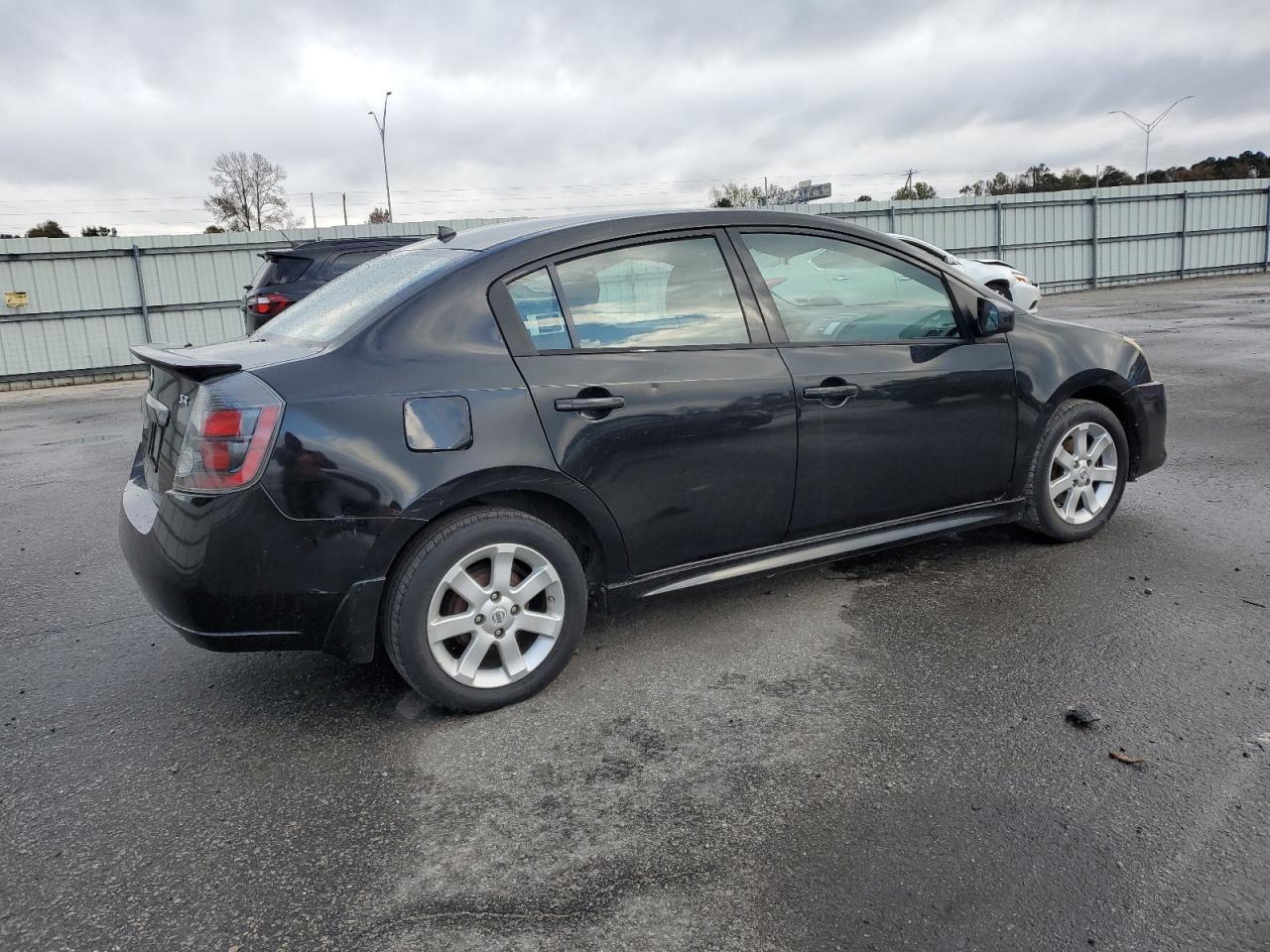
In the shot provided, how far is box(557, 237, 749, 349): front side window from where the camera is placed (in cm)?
352

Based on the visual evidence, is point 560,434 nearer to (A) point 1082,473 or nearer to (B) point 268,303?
(A) point 1082,473

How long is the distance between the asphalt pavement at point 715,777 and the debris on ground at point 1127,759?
0.02 metres

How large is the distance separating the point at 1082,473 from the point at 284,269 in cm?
892

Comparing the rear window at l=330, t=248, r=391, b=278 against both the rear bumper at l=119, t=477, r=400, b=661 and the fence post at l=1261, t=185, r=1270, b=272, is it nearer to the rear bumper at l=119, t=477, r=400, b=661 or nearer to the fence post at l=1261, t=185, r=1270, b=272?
the rear bumper at l=119, t=477, r=400, b=661

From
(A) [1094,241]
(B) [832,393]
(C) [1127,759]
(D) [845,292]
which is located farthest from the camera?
(A) [1094,241]

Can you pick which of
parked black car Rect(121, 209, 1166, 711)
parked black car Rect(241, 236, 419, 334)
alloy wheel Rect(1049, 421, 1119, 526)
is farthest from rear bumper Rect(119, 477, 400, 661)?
parked black car Rect(241, 236, 419, 334)

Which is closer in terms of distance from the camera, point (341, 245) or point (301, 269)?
point (301, 269)

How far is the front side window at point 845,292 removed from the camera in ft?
12.9

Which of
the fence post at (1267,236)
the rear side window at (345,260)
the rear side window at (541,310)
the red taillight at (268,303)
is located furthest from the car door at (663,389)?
the fence post at (1267,236)

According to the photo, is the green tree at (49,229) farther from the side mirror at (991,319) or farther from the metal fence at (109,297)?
the side mirror at (991,319)

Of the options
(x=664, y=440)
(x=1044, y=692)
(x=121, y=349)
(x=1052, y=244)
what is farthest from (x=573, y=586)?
(x=1052, y=244)

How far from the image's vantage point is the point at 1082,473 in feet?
15.3

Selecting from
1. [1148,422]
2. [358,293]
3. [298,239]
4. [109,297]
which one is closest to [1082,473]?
[1148,422]

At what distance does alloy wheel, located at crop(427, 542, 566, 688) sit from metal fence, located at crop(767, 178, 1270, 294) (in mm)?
22795
